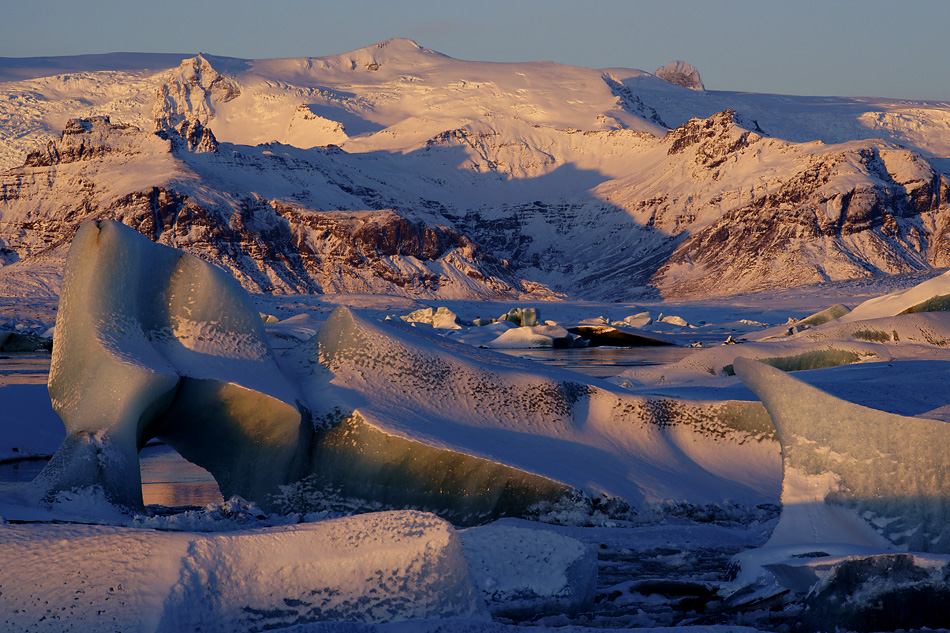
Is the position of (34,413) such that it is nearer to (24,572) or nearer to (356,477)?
(356,477)

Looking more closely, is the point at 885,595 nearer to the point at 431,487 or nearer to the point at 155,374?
the point at 431,487

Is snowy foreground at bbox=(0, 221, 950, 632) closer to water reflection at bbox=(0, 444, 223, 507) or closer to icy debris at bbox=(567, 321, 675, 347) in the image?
water reflection at bbox=(0, 444, 223, 507)

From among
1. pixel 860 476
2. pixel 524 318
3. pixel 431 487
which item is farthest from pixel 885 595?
pixel 524 318

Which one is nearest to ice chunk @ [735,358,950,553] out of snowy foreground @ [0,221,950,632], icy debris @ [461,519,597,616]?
snowy foreground @ [0,221,950,632]

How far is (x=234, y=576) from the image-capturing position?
3.73m

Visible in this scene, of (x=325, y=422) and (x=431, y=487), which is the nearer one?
(x=431, y=487)

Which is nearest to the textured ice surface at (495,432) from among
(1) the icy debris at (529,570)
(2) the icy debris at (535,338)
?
(1) the icy debris at (529,570)

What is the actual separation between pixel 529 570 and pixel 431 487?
2.19 m

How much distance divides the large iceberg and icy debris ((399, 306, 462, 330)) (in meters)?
39.3

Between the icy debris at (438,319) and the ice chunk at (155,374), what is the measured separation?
3983cm

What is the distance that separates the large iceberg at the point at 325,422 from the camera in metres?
6.57

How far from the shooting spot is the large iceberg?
21.6 feet

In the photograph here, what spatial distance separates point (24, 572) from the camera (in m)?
3.51

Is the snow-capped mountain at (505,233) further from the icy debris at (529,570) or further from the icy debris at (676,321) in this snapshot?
the icy debris at (529,570)
